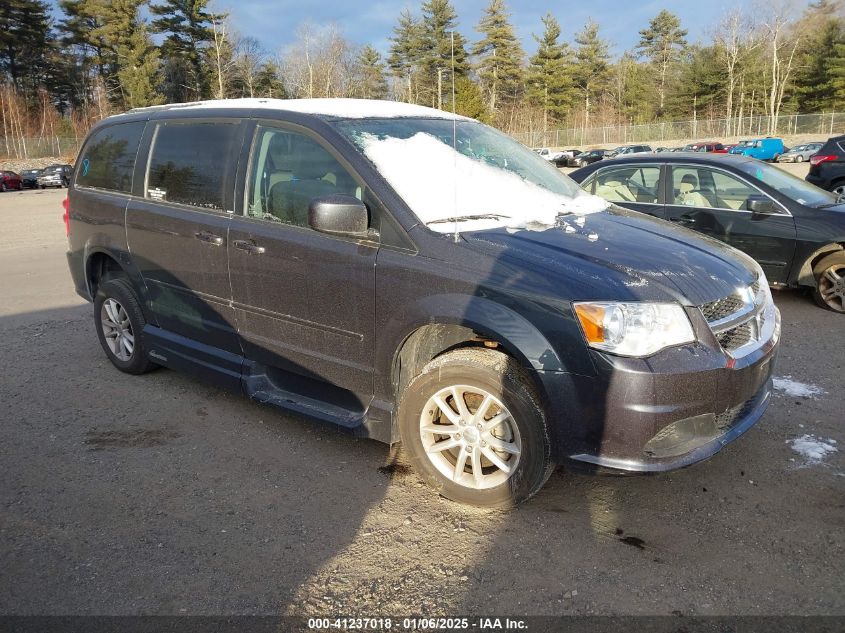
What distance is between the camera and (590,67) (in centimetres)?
7894

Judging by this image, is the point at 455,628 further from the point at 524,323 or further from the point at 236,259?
the point at 236,259

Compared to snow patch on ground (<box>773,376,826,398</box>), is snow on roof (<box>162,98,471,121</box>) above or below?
above

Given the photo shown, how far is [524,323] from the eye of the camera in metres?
2.99

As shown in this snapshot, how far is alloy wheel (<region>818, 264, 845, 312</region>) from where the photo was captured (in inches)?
266

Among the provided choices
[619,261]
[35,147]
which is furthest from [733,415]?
[35,147]

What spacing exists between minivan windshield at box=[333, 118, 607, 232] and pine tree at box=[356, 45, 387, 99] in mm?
68122

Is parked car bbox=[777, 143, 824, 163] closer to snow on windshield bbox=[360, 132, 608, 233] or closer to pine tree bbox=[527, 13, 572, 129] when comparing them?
pine tree bbox=[527, 13, 572, 129]

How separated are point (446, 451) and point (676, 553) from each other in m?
1.16

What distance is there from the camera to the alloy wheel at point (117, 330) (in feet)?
16.7

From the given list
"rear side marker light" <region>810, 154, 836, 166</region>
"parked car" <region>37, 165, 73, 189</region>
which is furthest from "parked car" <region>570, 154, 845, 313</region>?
"parked car" <region>37, 165, 73, 189</region>

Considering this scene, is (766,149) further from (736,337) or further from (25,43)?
(25,43)

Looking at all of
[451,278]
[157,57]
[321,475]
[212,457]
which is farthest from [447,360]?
[157,57]

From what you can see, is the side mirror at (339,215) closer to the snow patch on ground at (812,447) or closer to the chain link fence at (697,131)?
the snow patch on ground at (812,447)

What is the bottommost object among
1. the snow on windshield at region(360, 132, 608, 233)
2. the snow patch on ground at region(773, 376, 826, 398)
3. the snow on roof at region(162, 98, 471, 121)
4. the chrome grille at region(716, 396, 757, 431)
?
the snow patch on ground at region(773, 376, 826, 398)
